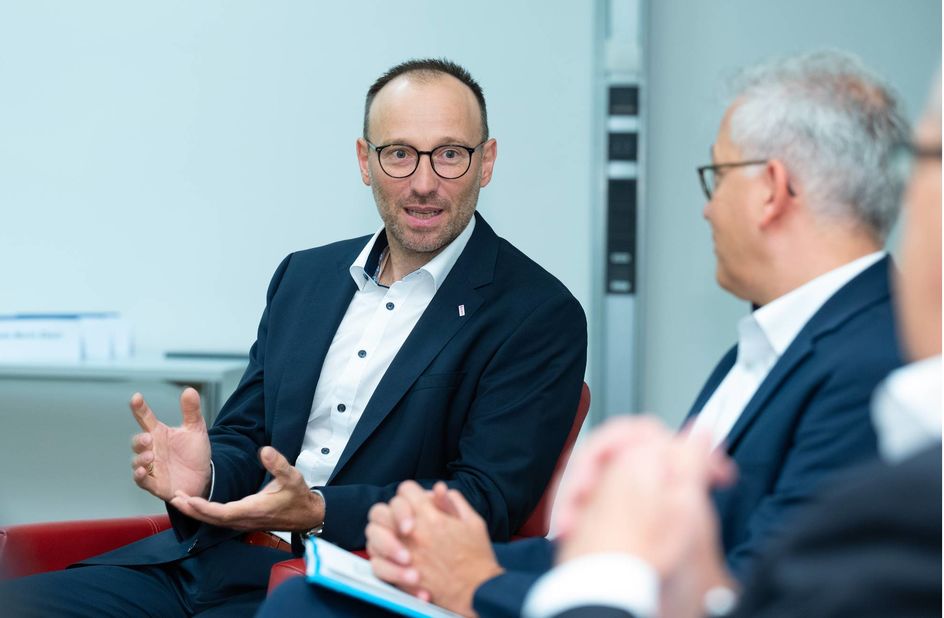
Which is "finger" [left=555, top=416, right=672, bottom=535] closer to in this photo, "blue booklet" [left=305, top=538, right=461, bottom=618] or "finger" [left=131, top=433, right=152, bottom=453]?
"blue booklet" [left=305, top=538, right=461, bottom=618]

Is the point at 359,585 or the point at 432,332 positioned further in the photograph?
the point at 432,332

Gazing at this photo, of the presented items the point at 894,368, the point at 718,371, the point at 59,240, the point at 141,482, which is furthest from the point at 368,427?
the point at 59,240

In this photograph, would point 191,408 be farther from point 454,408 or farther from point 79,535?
point 454,408

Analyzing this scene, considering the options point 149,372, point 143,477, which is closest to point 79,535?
point 143,477

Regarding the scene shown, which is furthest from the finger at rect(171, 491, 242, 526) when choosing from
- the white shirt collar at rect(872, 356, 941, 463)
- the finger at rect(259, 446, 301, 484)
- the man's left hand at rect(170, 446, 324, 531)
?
the white shirt collar at rect(872, 356, 941, 463)

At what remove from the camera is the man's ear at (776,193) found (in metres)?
1.50

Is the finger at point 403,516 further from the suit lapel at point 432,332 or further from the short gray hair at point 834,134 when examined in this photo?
the short gray hair at point 834,134

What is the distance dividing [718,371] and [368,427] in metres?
0.83

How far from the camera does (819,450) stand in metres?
1.33

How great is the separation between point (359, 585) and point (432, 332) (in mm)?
879

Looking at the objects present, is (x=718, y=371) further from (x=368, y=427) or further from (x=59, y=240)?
(x=59, y=240)

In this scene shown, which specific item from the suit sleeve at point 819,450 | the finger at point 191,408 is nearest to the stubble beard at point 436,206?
the finger at point 191,408

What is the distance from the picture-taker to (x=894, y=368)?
4.42 ft

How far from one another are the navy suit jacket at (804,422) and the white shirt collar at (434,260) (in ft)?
3.43
